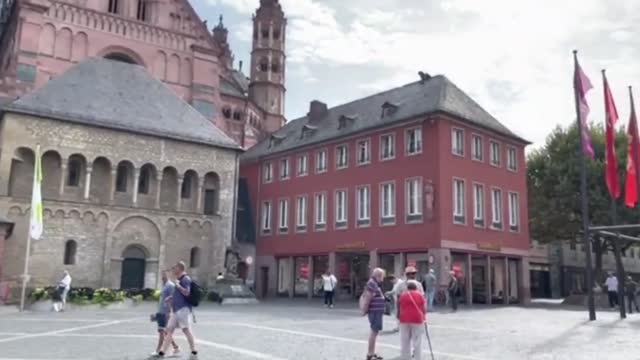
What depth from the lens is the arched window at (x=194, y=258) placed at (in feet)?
123

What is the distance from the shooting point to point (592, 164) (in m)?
38.5

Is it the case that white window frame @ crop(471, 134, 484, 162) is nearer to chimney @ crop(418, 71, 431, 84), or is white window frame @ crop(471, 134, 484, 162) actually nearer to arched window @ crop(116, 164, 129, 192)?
chimney @ crop(418, 71, 431, 84)

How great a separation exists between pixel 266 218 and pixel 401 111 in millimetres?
14362

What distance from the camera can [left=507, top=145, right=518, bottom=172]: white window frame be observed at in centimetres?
3809

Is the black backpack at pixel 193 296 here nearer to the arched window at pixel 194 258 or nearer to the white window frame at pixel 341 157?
the arched window at pixel 194 258

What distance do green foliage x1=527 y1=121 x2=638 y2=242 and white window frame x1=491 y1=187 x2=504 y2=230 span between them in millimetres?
5163

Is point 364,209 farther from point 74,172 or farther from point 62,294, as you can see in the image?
point 62,294

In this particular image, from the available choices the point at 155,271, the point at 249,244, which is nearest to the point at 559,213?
the point at 249,244

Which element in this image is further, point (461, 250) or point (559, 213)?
point (559, 213)

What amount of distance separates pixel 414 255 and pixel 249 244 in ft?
50.6

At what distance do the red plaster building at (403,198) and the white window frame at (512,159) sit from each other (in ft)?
0.35

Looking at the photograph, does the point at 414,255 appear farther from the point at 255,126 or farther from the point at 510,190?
the point at 255,126

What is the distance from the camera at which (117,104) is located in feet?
121

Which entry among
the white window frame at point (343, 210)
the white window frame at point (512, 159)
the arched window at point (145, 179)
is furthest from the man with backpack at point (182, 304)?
the white window frame at point (512, 159)
